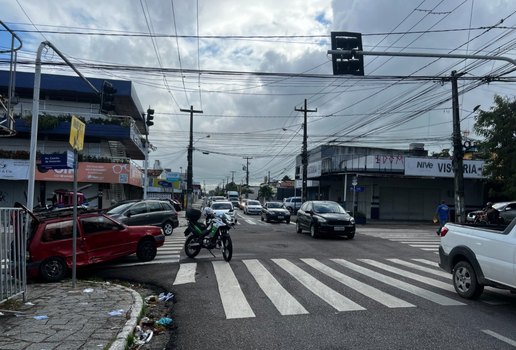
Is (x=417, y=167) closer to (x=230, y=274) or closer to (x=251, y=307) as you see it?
(x=230, y=274)

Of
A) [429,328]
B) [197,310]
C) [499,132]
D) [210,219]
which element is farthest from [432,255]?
[499,132]

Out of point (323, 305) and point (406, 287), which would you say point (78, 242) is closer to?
point (323, 305)

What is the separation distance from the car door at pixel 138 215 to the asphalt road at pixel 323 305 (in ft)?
21.5

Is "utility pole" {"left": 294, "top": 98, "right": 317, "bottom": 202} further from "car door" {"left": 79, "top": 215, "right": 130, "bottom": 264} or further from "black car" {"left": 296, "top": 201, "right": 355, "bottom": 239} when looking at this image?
"car door" {"left": 79, "top": 215, "right": 130, "bottom": 264}

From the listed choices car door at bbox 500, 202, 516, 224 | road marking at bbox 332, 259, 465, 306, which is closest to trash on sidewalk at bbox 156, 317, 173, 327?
road marking at bbox 332, 259, 465, 306

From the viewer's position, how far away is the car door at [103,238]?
10508 mm

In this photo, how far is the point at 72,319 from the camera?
5.99m

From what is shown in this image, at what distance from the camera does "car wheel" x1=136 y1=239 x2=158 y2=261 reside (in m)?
12.0

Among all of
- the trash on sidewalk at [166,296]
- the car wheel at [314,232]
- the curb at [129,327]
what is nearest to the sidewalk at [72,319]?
the curb at [129,327]

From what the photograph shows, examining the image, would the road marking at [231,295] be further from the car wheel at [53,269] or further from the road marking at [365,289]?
the car wheel at [53,269]

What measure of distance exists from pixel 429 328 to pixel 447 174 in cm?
2984

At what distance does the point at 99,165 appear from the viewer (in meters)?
31.3

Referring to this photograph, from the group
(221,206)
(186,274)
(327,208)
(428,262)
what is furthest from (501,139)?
(186,274)

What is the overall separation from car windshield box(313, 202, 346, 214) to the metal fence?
1428cm
